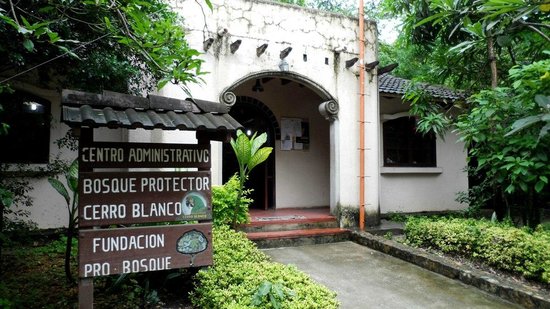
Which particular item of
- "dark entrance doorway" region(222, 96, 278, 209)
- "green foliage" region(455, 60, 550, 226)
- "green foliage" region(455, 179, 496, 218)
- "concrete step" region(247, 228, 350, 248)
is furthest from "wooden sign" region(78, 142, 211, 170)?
"green foliage" region(455, 179, 496, 218)

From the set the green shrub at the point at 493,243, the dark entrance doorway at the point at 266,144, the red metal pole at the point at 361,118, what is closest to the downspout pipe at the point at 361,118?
the red metal pole at the point at 361,118

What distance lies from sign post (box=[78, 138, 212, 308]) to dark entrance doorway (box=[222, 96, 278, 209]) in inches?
216

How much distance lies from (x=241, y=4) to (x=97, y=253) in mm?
5482

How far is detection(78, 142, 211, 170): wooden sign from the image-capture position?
10.7ft

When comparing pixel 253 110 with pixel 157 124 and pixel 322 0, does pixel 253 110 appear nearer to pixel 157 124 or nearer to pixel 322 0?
pixel 157 124

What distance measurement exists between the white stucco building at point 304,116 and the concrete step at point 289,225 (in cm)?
35

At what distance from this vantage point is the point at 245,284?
3.40m

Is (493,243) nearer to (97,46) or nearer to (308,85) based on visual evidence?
(308,85)

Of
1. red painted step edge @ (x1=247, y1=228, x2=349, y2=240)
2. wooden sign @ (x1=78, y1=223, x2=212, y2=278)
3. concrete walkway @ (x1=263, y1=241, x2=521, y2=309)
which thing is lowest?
concrete walkway @ (x1=263, y1=241, x2=521, y2=309)

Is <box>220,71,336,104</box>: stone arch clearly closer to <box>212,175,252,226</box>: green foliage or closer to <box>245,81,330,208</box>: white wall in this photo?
<box>212,175,252,226</box>: green foliage

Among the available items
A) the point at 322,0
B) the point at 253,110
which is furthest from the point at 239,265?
the point at 322,0

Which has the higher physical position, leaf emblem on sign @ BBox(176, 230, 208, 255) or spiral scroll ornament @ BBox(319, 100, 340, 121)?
spiral scroll ornament @ BBox(319, 100, 340, 121)

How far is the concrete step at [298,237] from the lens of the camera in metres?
6.60

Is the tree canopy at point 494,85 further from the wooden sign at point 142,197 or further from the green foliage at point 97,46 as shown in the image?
the wooden sign at point 142,197
